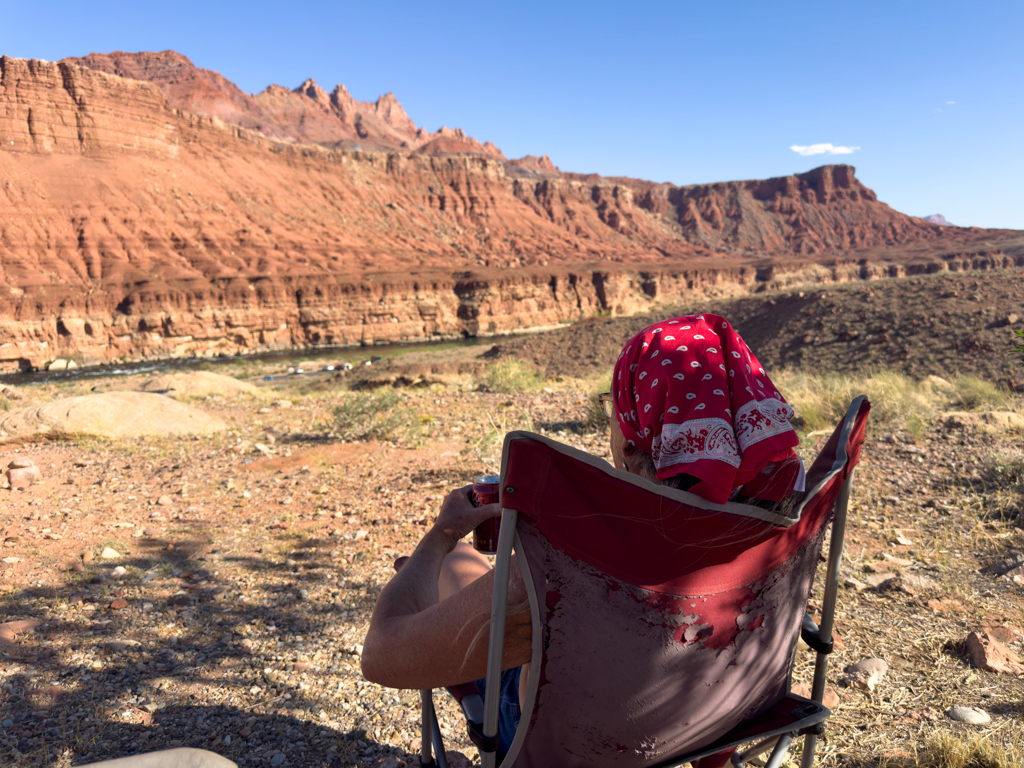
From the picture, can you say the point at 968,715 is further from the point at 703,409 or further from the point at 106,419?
the point at 106,419

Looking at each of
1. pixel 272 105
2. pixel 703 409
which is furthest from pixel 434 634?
pixel 272 105

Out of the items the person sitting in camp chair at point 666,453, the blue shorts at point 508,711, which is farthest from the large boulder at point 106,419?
the person sitting in camp chair at point 666,453

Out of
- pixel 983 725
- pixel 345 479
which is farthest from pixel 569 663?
pixel 345 479

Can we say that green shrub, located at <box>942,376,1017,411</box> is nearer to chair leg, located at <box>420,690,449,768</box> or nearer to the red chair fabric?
the red chair fabric

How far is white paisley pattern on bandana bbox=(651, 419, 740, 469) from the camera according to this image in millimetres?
1050

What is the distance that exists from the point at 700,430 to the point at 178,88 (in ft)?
425

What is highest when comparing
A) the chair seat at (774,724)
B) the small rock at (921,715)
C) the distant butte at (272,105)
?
the distant butte at (272,105)

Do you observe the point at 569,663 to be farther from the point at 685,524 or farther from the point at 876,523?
the point at 876,523

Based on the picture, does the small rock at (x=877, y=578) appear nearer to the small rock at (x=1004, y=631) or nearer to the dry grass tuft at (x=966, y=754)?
the small rock at (x=1004, y=631)

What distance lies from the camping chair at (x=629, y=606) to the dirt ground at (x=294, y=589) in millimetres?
1211

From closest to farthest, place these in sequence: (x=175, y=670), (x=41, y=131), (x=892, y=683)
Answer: (x=892, y=683) < (x=175, y=670) < (x=41, y=131)

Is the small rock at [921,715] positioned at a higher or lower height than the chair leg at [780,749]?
lower

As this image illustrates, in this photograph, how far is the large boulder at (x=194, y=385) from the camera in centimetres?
1185

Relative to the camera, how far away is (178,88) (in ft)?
332
